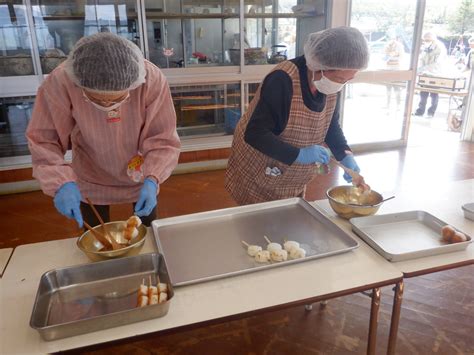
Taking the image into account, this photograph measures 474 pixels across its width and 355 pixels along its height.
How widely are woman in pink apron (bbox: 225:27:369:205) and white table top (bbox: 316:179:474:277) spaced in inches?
8.1

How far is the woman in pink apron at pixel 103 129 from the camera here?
1109 mm

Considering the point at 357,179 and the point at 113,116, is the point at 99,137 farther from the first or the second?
the point at 357,179

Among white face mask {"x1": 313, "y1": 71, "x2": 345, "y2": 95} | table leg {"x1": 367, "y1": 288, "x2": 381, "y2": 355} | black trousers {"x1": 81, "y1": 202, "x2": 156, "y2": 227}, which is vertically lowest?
table leg {"x1": 367, "y1": 288, "x2": 381, "y2": 355}

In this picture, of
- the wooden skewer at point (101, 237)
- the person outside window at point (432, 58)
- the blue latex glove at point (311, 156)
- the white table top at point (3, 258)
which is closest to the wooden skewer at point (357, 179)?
the blue latex glove at point (311, 156)

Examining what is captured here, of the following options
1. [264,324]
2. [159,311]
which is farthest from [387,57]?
[159,311]

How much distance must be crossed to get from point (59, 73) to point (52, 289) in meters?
0.67

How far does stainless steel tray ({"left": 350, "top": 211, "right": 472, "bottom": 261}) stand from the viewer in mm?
1155

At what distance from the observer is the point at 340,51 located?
135 centimetres

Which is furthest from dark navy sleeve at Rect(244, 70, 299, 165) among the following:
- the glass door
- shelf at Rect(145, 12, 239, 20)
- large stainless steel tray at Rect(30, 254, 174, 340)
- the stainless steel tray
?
the glass door

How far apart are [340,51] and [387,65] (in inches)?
118

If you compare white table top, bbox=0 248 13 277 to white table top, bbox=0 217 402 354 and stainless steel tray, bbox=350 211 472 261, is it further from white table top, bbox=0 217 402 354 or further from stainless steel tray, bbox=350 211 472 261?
stainless steel tray, bbox=350 211 472 261

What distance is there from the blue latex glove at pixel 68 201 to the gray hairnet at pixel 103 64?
0.31 m

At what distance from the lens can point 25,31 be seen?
3002 mm

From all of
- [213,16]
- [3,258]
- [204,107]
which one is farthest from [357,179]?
[213,16]
